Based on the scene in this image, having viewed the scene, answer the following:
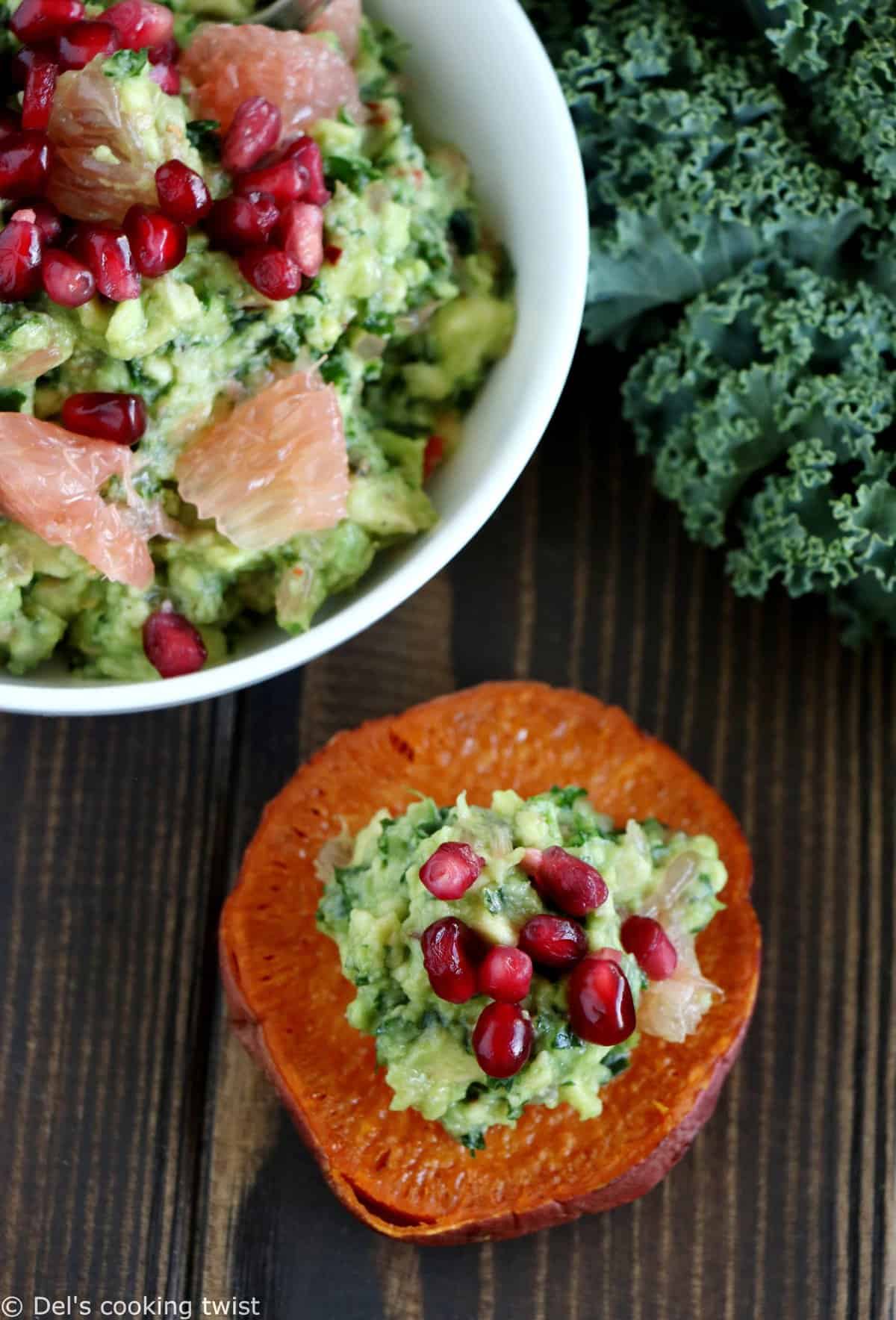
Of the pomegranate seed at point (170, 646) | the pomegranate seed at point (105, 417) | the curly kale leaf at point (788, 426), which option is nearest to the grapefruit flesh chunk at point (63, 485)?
the pomegranate seed at point (105, 417)

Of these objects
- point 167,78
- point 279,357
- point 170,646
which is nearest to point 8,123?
point 167,78

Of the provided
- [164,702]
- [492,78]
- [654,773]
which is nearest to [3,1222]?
[164,702]

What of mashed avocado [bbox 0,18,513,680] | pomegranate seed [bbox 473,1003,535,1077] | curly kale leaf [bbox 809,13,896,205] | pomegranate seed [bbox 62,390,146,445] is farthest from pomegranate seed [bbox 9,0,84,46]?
pomegranate seed [bbox 473,1003,535,1077]

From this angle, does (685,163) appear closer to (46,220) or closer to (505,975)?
(46,220)

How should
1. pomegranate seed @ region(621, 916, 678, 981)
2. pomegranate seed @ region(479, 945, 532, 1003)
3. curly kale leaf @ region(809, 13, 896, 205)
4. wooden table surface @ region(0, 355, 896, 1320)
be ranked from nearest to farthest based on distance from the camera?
1. pomegranate seed @ region(479, 945, 532, 1003)
2. pomegranate seed @ region(621, 916, 678, 981)
3. curly kale leaf @ region(809, 13, 896, 205)
4. wooden table surface @ region(0, 355, 896, 1320)

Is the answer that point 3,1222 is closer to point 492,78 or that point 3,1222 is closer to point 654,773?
point 654,773

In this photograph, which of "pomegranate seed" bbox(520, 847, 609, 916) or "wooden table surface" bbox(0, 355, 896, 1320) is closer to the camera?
"pomegranate seed" bbox(520, 847, 609, 916)

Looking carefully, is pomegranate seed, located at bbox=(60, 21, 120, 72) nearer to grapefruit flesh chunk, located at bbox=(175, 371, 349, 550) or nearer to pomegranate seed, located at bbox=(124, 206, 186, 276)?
pomegranate seed, located at bbox=(124, 206, 186, 276)
